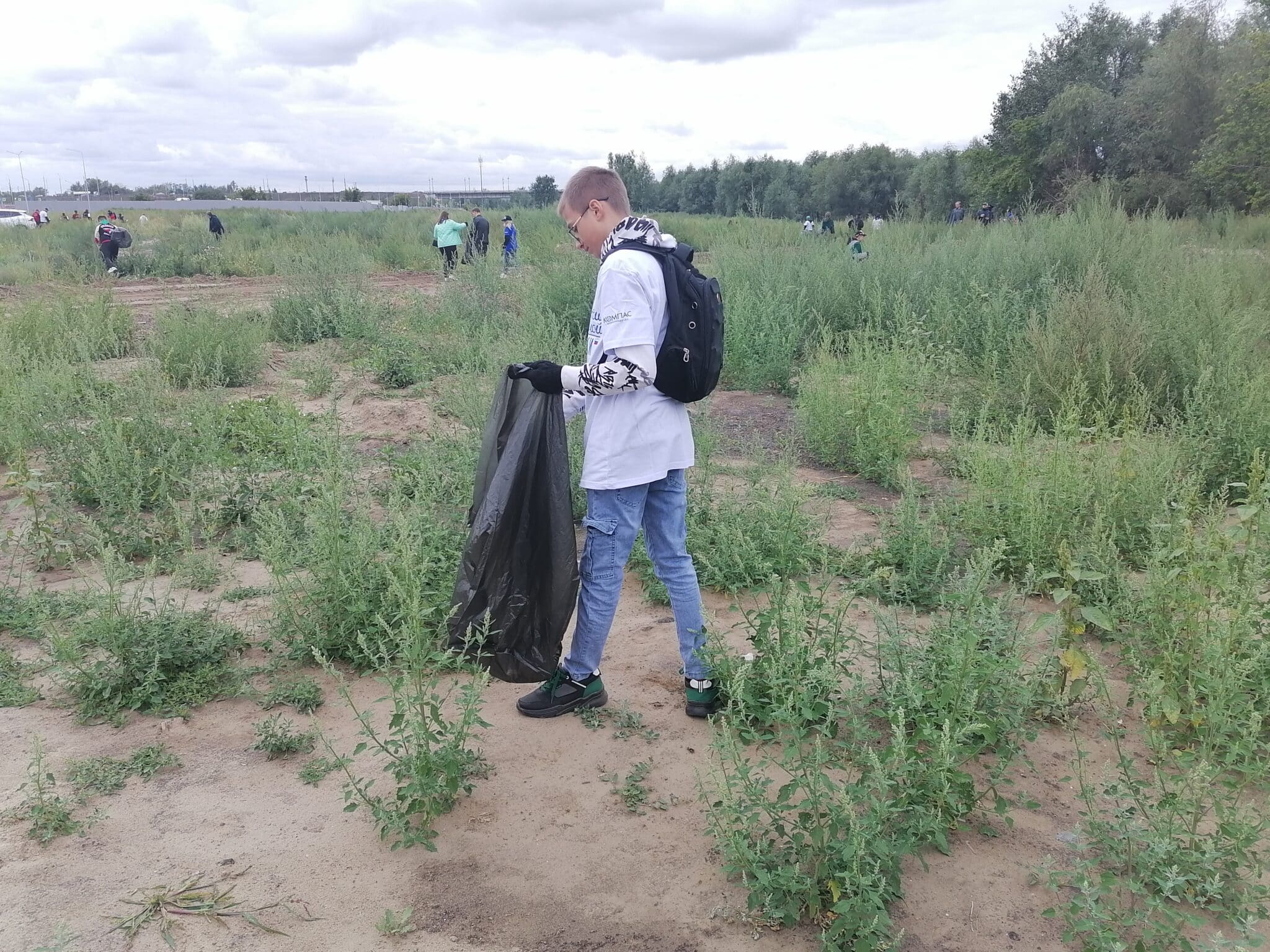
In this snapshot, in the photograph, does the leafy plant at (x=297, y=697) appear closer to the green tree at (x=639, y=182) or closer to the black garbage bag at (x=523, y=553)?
the black garbage bag at (x=523, y=553)

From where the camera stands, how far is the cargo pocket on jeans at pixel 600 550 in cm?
302

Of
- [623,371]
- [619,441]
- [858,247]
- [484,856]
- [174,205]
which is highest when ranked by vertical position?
[174,205]

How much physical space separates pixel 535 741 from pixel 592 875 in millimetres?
700

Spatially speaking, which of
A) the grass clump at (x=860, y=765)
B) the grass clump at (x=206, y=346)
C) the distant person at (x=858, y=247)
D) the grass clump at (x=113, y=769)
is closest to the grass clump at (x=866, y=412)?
the grass clump at (x=860, y=765)

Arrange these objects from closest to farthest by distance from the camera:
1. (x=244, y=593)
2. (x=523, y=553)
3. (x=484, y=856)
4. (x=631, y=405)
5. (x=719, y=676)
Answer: (x=484, y=856) → (x=631, y=405) → (x=523, y=553) → (x=719, y=676) → (x=244, y=593)

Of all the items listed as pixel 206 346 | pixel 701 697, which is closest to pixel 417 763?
pixel 701 697

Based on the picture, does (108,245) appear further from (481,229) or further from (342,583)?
(342,583)

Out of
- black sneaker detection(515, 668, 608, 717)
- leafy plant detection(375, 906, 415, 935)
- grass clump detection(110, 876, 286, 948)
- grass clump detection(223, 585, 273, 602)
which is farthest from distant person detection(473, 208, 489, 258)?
leafy plant detection(375, 906, 415, 935)

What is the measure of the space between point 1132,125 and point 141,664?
28905mm

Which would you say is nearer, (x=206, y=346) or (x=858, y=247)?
(x=206, y=346)

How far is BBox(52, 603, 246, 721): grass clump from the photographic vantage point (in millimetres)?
3336

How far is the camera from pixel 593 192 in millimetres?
2963

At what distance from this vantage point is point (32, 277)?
14.3 meters

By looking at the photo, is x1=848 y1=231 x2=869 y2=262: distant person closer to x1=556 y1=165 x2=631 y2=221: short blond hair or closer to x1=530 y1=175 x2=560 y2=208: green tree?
x1=556 y1=165 x2=631 y2=221: short blond hair
